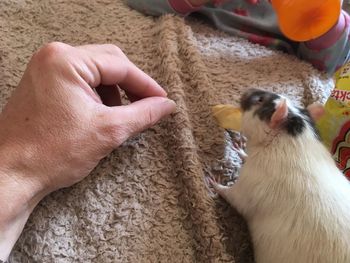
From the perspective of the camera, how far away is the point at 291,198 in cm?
85

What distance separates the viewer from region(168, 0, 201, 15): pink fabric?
1160mm

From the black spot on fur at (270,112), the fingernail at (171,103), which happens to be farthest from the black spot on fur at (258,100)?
the fingernail at (171,103)

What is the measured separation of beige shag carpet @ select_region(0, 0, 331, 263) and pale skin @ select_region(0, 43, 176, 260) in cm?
7

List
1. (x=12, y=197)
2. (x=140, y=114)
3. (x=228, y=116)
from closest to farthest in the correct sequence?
(x=12, y=197)
(x=140, y=114)
(x=228, y=116)

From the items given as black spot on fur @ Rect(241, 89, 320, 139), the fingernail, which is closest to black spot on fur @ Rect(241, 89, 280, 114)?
black spot on fur @ Rect(241, 89, 320, 139)

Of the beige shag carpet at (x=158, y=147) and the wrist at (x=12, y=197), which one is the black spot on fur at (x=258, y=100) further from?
the wrist at (x=12, y=197)

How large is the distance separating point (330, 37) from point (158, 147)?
0.51m

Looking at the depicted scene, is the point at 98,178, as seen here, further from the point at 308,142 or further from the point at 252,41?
the point at 252,41

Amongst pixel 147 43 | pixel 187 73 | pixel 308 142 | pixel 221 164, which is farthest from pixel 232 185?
pixel 147 43

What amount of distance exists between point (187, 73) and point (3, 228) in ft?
1.67

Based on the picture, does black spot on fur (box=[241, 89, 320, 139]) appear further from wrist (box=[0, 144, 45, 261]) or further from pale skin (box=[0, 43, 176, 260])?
wrist (box=[0, 144, 45, 261])

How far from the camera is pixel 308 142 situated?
2.92 feet

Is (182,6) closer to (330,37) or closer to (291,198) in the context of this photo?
(330,37)

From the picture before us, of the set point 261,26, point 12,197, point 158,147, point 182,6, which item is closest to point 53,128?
point 12,197
